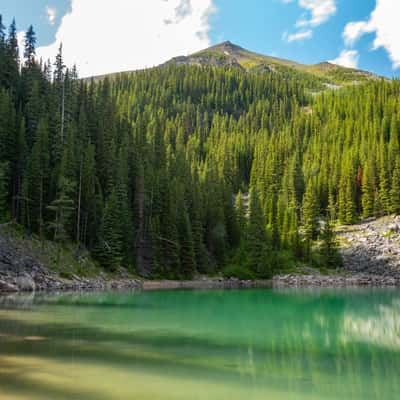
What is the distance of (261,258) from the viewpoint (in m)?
69.1

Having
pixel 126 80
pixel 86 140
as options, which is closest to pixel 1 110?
pixel 86 140

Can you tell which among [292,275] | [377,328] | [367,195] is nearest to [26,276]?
[377,328]

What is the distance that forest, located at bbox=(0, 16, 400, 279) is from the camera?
52812 mm

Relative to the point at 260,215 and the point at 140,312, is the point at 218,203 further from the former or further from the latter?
the point at 140,312

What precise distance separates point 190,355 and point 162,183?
180 feet

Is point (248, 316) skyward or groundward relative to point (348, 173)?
groundward

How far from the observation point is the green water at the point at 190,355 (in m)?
10.4

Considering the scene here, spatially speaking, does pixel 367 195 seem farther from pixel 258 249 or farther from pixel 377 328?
pixel 377 328

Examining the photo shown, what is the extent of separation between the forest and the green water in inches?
1096

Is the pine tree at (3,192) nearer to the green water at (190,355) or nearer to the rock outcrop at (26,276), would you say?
the rock outcrop at (26,276)

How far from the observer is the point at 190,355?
14297 mm

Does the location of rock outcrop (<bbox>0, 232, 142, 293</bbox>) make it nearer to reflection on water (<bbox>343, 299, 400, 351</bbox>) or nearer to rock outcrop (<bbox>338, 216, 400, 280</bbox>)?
reflection on water (<bbox>343, 299, 400, 351</bbox>)

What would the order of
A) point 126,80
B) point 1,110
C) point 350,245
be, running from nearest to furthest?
1. point 1,110
2. point 350,245
3. point 126,80

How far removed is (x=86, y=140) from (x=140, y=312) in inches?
1679
